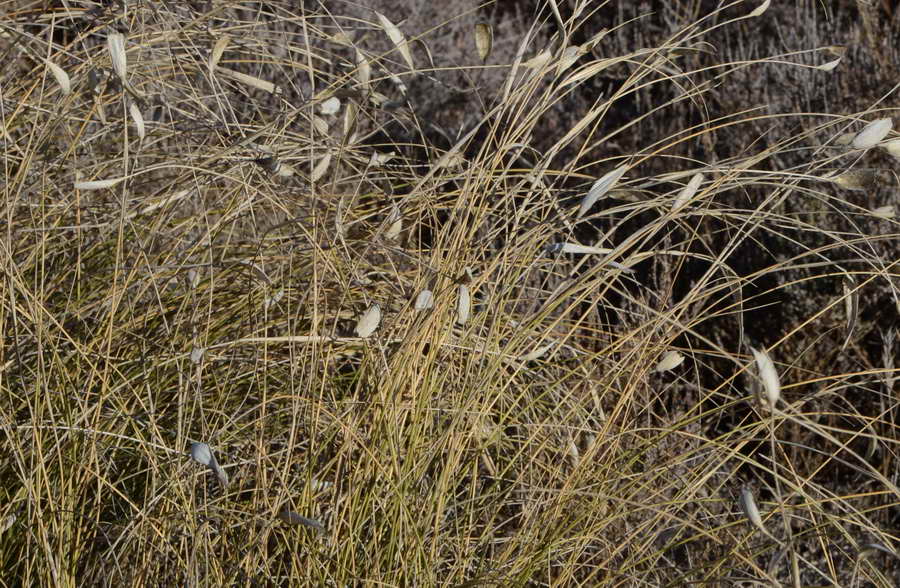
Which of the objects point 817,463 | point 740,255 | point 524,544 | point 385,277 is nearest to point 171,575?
point 524,544

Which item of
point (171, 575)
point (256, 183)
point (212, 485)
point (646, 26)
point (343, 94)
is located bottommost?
point (646, 26)

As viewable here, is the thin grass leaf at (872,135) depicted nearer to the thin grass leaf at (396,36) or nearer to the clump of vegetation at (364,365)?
the clump of vegetation at (364,365)

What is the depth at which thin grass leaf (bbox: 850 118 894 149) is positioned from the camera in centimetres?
118

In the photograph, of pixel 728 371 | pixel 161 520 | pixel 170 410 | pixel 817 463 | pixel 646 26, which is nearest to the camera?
pixel 161 520

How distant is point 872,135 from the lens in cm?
119

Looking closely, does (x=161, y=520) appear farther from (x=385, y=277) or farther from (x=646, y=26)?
(x=646, y=26)

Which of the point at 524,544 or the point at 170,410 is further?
the point at 170,410

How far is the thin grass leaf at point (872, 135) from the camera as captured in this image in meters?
1.18

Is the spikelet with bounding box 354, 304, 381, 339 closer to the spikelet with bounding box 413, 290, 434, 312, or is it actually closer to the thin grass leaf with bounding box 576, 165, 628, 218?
the spikelet with bounding box 413, 290, 434, 312

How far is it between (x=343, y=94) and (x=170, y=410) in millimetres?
579

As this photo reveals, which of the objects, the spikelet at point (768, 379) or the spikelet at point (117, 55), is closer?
the spikelet at point (768, 379)

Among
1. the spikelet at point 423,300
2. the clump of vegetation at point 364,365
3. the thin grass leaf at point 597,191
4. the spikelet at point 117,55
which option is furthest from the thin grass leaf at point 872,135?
the spikelet at point 117,55

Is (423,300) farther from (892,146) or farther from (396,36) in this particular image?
(892,146)

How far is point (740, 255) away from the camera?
2.80m
